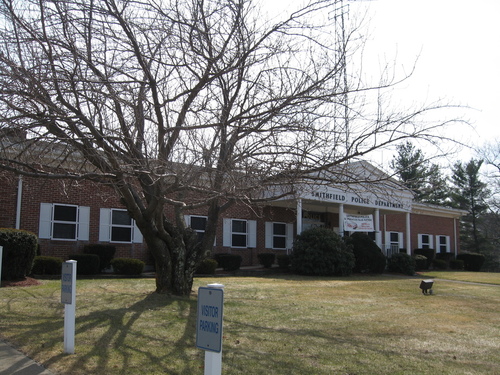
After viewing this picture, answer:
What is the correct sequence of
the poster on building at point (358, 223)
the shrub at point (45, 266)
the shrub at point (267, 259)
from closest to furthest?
the shrub at point (45, 266) → the shrub at point (267, 259) → the poster on building at point (358, 223)

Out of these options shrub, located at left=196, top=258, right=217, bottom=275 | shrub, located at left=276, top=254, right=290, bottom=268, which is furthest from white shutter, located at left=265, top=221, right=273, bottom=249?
shrub, located at left=196, top=258, right=217, bottom=275

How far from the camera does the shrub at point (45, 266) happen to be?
15.6 m

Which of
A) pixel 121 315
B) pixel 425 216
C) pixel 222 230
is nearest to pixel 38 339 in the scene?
pixel 121 315

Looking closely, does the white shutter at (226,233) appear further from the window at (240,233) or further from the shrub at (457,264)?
the shrub at (457,264)

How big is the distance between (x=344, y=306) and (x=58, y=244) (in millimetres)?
11332

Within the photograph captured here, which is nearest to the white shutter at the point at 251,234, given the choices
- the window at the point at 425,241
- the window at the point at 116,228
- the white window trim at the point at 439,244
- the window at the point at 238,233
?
the window at the point at 238,233

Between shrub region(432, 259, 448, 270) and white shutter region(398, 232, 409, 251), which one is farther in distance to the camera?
white shutter region(398, 232, 409, 251)

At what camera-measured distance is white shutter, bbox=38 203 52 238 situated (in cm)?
1805

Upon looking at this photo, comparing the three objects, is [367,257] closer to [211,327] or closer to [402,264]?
[402,264]

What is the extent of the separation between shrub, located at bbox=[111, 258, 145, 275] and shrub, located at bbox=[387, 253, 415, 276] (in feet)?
43.4

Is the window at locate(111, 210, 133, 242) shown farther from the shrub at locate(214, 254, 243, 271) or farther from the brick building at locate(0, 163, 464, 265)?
the shrub at locate(214, 254, 243, 271)

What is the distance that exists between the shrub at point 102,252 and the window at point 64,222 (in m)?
0.68

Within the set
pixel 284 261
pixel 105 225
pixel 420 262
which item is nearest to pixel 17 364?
pixel 105 225

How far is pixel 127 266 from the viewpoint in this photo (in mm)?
17328
